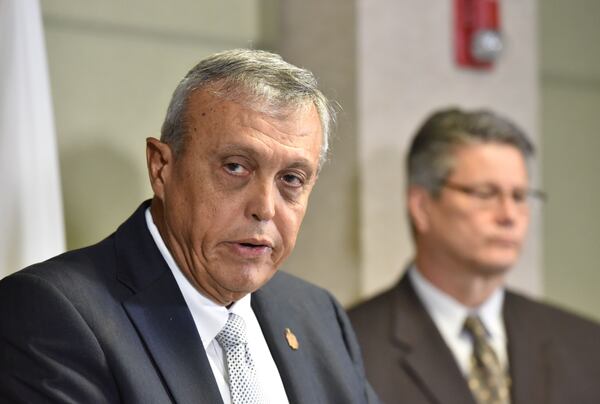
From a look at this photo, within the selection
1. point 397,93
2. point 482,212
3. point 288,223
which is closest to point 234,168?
point 288,223

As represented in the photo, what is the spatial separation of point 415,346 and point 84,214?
113cm

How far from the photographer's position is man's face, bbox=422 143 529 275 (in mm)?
3252

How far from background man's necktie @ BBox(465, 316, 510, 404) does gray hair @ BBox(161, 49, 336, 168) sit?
Result: 1.48 m

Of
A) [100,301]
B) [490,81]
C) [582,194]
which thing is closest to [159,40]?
[490,81]

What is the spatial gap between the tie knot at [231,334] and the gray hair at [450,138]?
1.51 meters

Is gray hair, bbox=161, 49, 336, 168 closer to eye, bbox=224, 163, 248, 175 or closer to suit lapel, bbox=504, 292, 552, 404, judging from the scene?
eye, bbox=224, 163, 248, 175

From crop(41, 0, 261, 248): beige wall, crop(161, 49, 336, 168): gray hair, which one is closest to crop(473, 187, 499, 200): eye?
crop(41, 0, 261, 248): beige wall

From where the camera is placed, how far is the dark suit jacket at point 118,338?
168cm

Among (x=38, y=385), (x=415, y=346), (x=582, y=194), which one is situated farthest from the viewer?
(x=582, y=194)

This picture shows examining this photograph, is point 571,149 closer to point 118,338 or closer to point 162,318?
point 162,318

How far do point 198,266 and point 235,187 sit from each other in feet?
0.58

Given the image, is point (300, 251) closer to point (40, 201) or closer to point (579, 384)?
point (579, 384)

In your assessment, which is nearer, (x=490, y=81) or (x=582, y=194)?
(x=490, y=81)

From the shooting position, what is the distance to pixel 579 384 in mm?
3268
